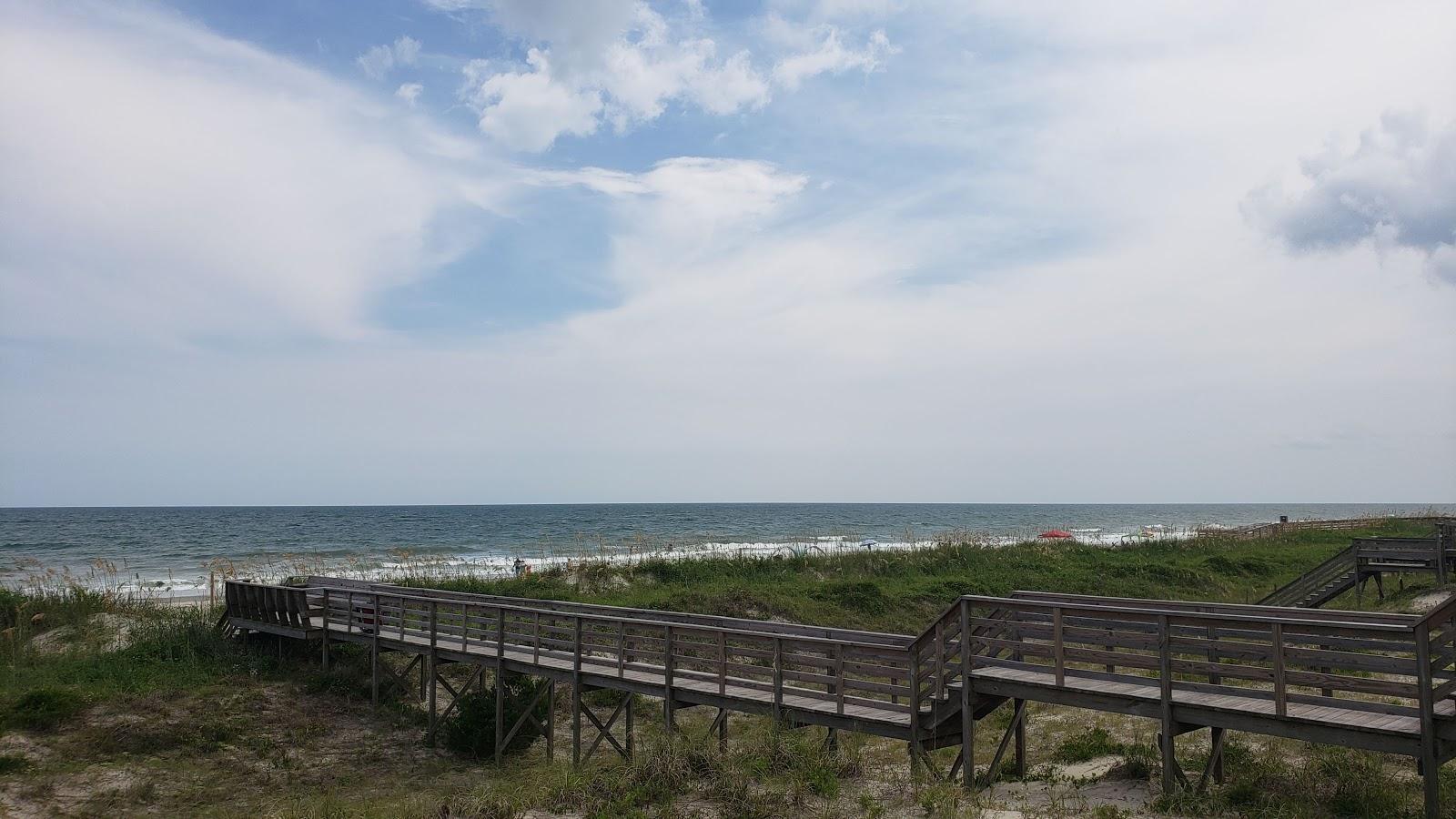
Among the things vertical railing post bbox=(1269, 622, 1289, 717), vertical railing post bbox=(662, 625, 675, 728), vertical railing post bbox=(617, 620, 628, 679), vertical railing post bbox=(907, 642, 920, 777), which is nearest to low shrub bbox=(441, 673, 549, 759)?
vertical railing post bbox=(617, 620, 628, 679)

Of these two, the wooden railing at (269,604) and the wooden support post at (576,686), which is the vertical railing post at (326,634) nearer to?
the wooden railing at (269,604)

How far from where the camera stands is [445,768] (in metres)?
16.4

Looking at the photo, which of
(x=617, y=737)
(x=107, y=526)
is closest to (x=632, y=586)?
(x=617, y=737)

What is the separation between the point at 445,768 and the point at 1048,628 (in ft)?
35.9

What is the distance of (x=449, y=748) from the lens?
57.5 ft

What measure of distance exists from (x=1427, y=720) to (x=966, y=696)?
460cm

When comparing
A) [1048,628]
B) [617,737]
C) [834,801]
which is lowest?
[617,737]

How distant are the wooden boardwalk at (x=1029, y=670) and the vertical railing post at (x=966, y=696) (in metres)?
0.03

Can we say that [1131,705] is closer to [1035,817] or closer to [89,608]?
[1035,817]

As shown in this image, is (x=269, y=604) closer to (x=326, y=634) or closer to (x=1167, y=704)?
(x=326, y=634)

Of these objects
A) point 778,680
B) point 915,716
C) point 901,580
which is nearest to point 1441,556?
point 901,580

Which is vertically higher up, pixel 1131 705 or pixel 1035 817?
pixel 1131 705

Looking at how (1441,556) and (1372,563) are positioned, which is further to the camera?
(1372,563)

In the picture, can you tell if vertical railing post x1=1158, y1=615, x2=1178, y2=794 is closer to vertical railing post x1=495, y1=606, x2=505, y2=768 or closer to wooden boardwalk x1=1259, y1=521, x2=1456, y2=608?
vertical railing post x1=495, y1=606, x2=505, y2=768
